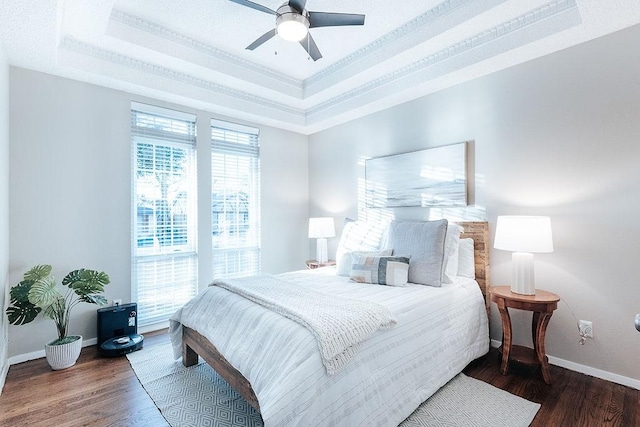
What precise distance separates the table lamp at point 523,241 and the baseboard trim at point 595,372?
676 millimetres

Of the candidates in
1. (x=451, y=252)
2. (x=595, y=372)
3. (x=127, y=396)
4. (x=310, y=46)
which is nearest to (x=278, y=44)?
(x=310, y=46)

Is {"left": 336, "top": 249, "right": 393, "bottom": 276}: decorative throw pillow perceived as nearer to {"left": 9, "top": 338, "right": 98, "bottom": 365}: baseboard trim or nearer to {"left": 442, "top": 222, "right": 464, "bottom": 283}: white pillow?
{"left": 442, "top": 222, "right": 464, "bottom": 283}: white pillow

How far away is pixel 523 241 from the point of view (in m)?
2.29

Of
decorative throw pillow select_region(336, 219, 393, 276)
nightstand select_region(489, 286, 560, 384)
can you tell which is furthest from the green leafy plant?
nightstand select_region(489, 286, 560, 384)

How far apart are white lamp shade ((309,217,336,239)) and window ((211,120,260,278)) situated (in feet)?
2.61

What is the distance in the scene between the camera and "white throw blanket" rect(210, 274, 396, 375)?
61.2 inches

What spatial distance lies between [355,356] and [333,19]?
2.15m

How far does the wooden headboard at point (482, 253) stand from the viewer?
2844 millimetres

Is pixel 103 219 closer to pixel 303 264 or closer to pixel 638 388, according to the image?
pixel 303 264

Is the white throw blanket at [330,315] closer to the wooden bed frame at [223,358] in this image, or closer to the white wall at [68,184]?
the wooden bed frame at [223,358]

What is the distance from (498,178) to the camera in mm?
2867

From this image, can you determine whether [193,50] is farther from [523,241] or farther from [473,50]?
[523,241]

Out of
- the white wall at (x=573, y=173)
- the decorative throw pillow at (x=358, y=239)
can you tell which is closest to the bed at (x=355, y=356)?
the decorative throw pillow at (x=358, y=239)

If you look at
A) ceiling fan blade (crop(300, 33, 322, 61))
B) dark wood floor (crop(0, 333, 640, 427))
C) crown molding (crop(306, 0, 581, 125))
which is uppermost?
crown molding (crop(306, 0, 581, 125))
